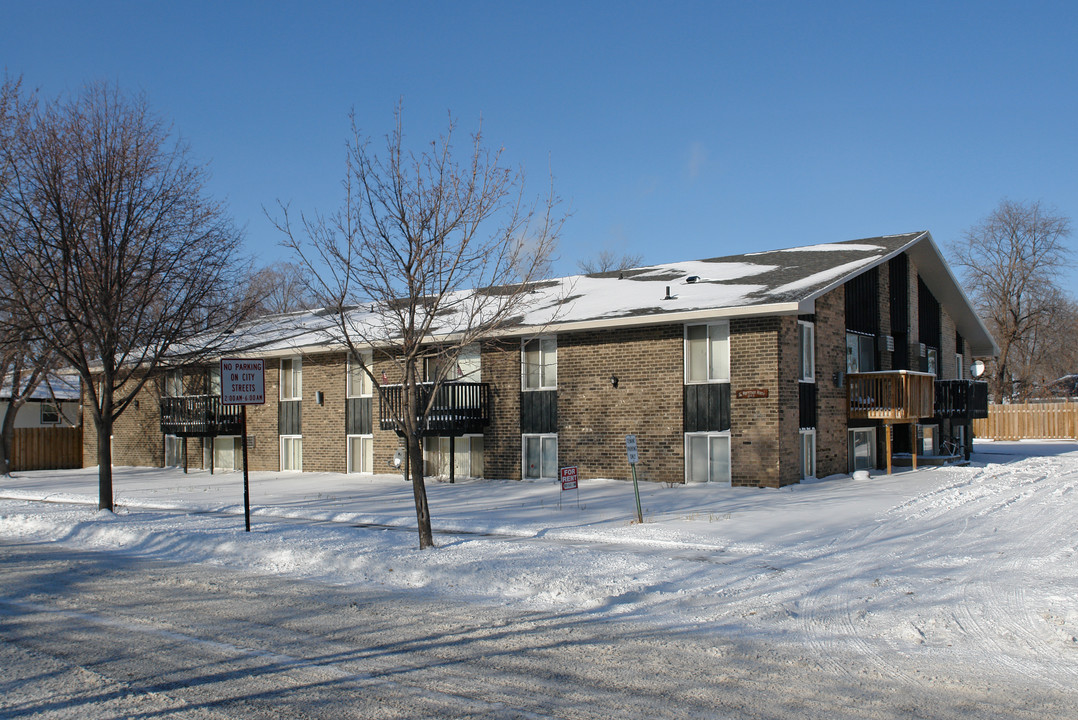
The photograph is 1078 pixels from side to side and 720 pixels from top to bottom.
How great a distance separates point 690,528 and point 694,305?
7522 mm

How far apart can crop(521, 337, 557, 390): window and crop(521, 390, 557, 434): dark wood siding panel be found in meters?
0.19

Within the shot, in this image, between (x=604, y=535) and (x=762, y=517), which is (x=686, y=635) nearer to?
(x=604, y=535)

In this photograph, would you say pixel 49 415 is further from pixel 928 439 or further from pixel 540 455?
pixel 928 439

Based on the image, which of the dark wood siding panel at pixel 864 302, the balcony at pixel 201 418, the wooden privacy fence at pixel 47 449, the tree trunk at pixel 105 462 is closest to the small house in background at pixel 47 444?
the wooden privacy fence at pixel 47 449

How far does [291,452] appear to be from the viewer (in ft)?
92.2

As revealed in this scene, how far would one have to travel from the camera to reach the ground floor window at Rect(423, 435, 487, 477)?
24.2 metres

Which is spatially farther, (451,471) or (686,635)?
(451,471)

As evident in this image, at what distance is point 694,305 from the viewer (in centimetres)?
2005

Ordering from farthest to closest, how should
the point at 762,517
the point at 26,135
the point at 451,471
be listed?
the point at 451,471, the point at 26,135, the point at 762,517

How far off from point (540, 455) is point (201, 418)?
39.1ft

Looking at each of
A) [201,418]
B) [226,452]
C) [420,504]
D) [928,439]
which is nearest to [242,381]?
[420,504]

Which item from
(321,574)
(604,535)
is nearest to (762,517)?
(604,535)

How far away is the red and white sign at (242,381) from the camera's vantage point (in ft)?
44.4

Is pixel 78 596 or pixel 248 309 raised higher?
pixel 248 309
